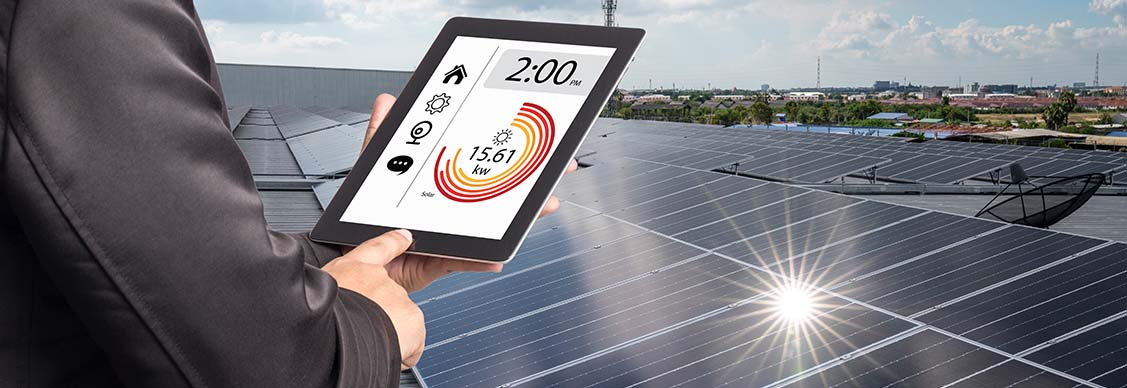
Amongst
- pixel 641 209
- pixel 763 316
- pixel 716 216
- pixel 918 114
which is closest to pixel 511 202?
pixel 763 316

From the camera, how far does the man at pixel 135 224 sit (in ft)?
4.14

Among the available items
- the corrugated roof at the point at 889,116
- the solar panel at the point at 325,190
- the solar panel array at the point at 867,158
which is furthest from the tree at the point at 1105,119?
the solar panel at the point at 325,190

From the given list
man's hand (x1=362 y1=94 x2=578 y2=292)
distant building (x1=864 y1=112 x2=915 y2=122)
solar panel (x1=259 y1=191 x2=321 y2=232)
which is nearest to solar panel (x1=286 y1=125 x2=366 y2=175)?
solar panel (x1=259 y1=191 x2=321 y2=232)

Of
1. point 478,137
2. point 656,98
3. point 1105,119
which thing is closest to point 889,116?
point 1105,119

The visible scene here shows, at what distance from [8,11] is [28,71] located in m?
0.09

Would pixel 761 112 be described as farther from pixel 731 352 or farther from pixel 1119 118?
pixel 731 352

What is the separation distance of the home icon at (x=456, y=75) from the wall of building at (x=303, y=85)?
5159 centimetres

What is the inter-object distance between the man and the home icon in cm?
117

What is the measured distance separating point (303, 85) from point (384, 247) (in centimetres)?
5597

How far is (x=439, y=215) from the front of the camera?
2.29 metres

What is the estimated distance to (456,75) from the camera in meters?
2.69

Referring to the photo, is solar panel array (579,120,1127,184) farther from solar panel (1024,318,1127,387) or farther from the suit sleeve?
the suit sleeve

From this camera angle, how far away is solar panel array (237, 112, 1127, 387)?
4.97m

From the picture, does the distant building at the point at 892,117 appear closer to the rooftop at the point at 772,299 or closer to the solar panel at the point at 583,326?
the rooftop at the point at 772,299
